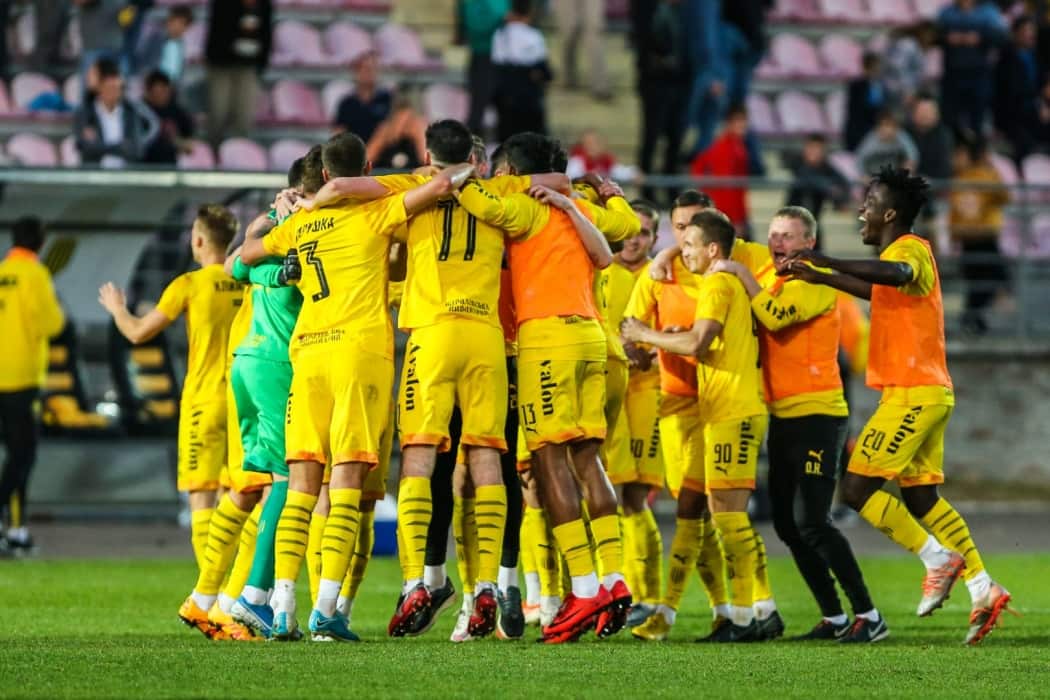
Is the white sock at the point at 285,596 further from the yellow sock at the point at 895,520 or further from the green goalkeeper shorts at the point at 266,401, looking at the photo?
the yellow sock at the point at 895,520

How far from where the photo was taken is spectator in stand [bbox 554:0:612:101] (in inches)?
991

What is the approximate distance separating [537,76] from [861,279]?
11894 millimetres

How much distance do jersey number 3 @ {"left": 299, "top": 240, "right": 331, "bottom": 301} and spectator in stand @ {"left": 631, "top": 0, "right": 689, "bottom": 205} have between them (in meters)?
13.5

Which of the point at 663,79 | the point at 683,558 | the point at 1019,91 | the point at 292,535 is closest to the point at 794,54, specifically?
the point at 1019,91

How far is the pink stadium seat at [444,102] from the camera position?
24578 mm

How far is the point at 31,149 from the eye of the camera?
2206 centimetres

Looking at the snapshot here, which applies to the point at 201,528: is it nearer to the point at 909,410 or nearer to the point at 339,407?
the point at 339,407

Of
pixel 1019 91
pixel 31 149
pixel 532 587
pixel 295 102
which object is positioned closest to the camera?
pixel 532 587

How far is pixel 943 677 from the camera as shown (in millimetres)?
8680

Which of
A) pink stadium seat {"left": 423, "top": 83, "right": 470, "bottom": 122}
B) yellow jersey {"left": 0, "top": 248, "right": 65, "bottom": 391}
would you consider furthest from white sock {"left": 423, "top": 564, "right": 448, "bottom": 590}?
pink stadium seat {"left": 423, "top": 83, "right": 470, "bottom": 122}

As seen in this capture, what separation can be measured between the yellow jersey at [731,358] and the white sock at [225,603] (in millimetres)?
2656

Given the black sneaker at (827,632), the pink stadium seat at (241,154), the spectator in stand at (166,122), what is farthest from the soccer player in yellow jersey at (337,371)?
the pink stadium seat at (241,154)

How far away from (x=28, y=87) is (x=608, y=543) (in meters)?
14.7

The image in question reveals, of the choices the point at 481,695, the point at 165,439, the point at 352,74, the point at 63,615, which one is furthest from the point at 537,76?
the point at 481,695
